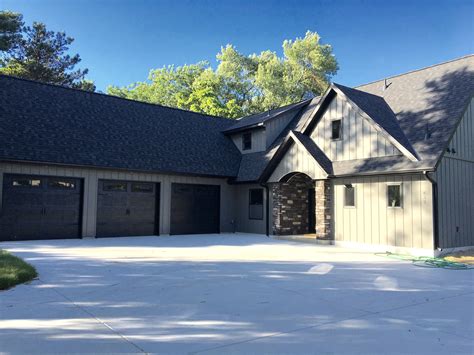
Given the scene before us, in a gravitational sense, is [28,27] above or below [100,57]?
above

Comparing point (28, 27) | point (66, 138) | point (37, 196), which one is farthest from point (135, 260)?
point (28, 27)

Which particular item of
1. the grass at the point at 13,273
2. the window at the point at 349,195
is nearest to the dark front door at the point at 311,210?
the window at the point at 349,195

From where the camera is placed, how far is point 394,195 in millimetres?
12289

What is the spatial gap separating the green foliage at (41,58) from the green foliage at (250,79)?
10244 millimetres

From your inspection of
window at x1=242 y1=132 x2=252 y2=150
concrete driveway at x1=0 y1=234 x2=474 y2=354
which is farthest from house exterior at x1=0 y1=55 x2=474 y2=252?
concrete driveway at x1=0 y1=234 x2=474 y2=354

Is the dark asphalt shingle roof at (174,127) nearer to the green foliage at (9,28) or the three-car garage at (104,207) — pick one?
the three-car garage at (104,207)

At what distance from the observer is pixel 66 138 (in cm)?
1498

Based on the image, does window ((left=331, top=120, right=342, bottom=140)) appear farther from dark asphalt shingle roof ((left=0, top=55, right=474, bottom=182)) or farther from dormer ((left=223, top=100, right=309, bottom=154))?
dormer ((left=223, top=100, right=309, bottom=154))

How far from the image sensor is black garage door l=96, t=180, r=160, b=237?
50.7 feet

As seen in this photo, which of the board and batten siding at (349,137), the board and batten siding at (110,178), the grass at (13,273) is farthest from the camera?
the board and batten siding at (110,178)

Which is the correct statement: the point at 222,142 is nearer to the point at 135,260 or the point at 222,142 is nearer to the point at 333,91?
the point at 333,91

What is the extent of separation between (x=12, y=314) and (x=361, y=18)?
1859 cm

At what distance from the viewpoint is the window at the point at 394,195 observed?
39.8ft

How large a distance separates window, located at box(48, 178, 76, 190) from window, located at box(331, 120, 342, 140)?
10660 mm
